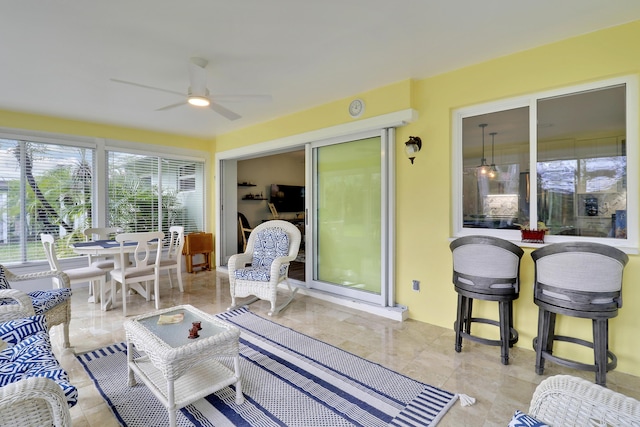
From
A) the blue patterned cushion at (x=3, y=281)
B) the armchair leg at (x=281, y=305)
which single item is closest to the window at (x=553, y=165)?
the armchair leg at (x=281, y=305)

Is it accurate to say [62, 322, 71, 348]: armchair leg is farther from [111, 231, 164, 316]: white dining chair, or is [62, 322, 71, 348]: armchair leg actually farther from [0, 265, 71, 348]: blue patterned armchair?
[111, 231, 164, 316]: white dining chair

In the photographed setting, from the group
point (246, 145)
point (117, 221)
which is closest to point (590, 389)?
point (246, 145)

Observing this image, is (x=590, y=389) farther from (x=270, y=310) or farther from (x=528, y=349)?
(x=270, y=310)

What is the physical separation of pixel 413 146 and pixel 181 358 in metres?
2.74

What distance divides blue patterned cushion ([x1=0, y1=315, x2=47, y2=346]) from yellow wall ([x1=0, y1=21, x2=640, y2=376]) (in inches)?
121

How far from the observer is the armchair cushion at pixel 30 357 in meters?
1.35

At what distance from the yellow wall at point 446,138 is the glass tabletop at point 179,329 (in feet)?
7.05

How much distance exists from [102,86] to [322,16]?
8.73ft

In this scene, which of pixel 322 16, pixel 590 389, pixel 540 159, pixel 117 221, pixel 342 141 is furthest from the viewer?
pixel 117 221

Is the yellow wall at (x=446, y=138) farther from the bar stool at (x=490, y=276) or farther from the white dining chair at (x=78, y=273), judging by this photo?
the white dining chair at (x=78, y=273)

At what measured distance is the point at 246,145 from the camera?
5.32 m

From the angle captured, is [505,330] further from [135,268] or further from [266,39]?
[135,268]

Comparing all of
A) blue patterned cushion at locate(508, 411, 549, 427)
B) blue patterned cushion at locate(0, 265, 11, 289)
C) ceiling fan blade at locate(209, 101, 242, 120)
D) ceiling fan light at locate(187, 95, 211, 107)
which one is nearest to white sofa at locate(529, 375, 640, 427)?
blue patterned cushion at locate(508, 411, 549, 427)

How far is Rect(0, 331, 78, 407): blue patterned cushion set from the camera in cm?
132
